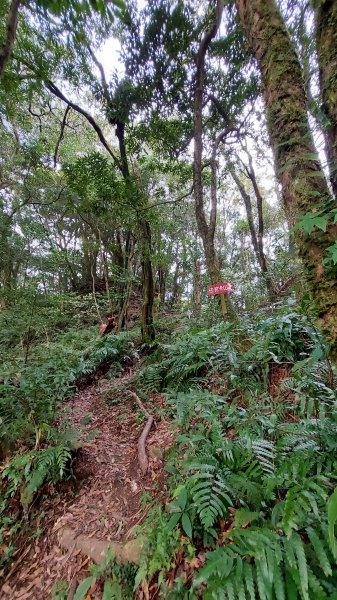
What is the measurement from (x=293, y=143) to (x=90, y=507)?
11.2ft

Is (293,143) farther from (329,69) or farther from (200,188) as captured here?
(200,188)

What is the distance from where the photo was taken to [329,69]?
135 cm

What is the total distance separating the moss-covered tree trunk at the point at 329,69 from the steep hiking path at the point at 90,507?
9.49 feet

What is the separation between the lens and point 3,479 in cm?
296

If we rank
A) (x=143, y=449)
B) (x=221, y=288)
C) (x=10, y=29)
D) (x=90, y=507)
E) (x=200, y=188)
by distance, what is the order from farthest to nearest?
(x=200, y=188), (x=221, y=288), (x=143, y=449), (x=90, y=507), (x=10, y=29)

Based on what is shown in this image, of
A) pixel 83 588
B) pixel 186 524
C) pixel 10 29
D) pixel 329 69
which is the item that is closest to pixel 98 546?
pixel 83 588

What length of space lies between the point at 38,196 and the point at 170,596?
13379 millimetres

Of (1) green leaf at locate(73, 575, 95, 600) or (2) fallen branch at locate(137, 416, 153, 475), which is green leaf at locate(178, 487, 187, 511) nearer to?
(1) green leaf at locate(73, 575, 95, 600)

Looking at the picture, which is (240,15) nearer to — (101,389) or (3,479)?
(3,479)

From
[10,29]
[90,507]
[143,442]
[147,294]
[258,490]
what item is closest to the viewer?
[258,490]

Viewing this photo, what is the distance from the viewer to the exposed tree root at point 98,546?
1.96 meters

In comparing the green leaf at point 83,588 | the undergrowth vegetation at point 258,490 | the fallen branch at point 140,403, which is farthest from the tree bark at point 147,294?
the green leaf at point 83,588

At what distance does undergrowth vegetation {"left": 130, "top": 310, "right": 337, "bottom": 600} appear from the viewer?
4.33ft

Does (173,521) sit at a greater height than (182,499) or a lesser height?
lesser
